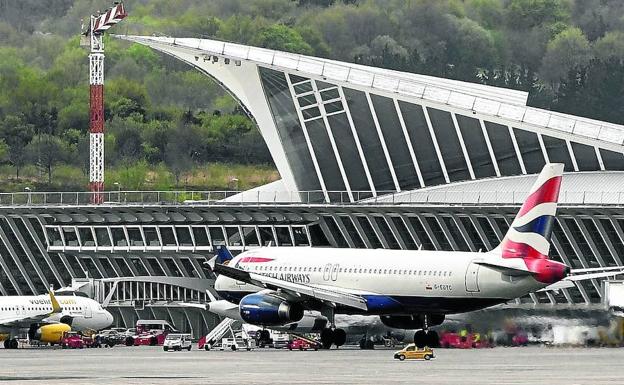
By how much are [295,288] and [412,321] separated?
6116 mm

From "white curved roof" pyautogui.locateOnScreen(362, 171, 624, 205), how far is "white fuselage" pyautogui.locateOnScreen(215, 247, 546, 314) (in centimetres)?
2800

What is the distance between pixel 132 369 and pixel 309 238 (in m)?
51.7

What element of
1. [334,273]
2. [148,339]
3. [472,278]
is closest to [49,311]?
[148,339]

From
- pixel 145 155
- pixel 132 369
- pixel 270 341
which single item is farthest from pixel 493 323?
pixel 145 155

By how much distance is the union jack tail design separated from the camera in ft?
254

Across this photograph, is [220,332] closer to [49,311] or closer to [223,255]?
[49,311]

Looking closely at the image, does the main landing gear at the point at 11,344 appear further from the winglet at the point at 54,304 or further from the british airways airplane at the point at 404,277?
the british airways airplane at the point at 404,277

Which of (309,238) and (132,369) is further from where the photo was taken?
(309,238)

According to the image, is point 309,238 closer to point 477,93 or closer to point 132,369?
point 477,93

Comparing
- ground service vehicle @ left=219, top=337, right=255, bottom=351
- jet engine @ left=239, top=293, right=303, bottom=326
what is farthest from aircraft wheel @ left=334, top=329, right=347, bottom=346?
ground service vehicle @ left=219, top=337, right=255, bottom=351

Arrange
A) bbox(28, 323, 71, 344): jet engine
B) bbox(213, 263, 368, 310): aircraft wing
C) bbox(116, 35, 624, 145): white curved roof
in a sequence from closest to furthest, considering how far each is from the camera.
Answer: bbox(213, 263, 368, 310): aircraft wing < bbox(28, 323, 71, 344): jet engine < bbox(116, 35, 624, 145): white curved roof

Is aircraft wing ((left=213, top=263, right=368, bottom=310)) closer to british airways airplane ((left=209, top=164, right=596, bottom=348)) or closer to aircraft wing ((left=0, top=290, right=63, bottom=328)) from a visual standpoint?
british airways airplane ((left=209, top=164, right=596, bottom=348))

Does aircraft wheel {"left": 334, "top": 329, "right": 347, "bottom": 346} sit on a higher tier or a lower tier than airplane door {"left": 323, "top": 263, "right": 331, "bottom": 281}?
lower

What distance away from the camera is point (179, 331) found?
402ft
